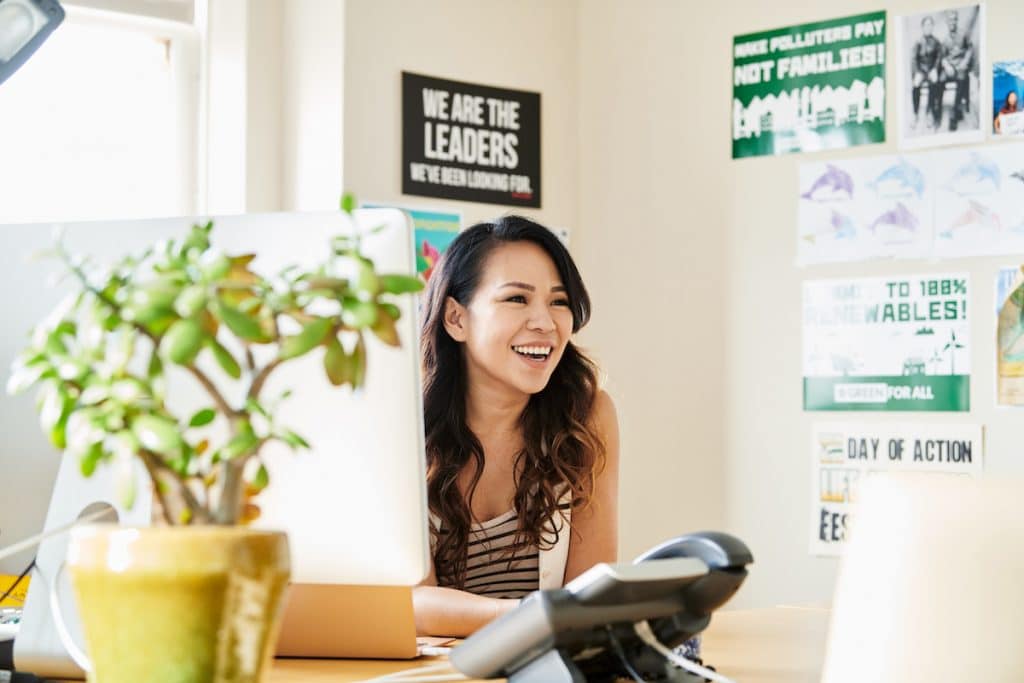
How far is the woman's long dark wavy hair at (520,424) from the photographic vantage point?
1989 mm

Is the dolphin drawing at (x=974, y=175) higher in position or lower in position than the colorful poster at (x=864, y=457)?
higher

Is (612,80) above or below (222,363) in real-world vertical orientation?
above

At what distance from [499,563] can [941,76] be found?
1546 mm

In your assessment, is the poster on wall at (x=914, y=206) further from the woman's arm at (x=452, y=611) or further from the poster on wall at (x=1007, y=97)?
the woman's arm at (x=452, y=611)

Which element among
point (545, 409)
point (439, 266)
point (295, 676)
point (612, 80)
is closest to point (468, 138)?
point (612, 80)

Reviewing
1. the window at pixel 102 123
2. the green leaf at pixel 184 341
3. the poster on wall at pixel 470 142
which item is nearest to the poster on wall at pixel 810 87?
the poster on wall at pixel 470 142

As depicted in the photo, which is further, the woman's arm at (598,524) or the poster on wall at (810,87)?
the poster on wall at (810,87)

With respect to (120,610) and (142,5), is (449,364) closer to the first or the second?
(142,5)

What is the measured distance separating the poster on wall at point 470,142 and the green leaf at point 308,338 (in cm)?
236

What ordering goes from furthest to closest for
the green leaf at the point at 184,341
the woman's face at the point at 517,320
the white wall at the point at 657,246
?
the white wall at the point at 657,246 → the woman's face at the point at 517,320 → the green leaf at the point at 184,341

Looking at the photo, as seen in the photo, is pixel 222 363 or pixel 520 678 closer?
pixel 222 363

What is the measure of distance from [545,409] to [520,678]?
1176 millimetres

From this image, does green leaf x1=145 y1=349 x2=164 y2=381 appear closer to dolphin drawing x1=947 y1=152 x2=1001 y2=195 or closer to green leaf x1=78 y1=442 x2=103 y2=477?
green leaf x1=78 y1=442 x2=103 y2=477

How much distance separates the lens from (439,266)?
2.23 meters
